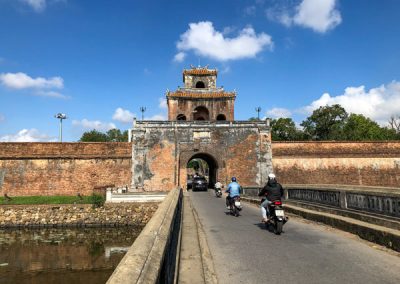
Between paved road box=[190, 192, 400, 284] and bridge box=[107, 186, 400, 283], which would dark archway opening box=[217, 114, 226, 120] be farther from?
paved road box=[190, 192, 400, 284]

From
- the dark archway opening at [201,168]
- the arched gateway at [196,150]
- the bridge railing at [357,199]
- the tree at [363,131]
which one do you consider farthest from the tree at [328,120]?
the bridge railing at [357,199]

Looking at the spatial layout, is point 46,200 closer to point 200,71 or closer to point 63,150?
point 63,150

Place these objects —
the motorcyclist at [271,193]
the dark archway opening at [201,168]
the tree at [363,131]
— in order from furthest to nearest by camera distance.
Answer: the tree at [363,131] < the dark archway opening at [201,168] < the motorcyclist at [271,193]

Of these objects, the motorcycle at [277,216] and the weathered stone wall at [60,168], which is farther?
the weathered stone wall at [60,168]

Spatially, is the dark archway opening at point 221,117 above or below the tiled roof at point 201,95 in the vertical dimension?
below

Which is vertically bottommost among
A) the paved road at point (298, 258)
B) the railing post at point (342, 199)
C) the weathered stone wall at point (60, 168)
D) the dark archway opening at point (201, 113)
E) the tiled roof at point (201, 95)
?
the paved road at point (298, 258)

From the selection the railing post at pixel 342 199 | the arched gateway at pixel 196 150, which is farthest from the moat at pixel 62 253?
the railing post at pixel 342 199

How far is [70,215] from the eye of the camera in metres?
21.4

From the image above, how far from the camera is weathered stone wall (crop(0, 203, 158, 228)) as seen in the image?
830 inches

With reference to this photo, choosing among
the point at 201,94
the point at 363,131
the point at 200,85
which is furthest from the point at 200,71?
the point at 363,131

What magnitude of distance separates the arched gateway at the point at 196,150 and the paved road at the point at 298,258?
19415 mm

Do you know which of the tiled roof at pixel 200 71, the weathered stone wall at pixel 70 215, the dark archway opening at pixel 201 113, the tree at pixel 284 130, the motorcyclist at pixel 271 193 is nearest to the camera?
the motorcyclist at pixel 271 193

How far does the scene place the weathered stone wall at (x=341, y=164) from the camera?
87.8 feet

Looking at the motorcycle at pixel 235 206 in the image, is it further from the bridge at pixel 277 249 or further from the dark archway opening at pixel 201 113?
the dark archway opening at pixel 201 113
